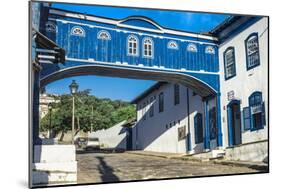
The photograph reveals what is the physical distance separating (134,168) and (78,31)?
10.0ft

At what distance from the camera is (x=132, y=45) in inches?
361

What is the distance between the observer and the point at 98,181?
331 inches

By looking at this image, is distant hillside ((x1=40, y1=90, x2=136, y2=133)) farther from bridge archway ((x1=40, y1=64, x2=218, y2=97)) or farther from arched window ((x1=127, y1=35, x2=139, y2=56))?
arched window ((x1=127, y1=35, x2=139, y2=56))

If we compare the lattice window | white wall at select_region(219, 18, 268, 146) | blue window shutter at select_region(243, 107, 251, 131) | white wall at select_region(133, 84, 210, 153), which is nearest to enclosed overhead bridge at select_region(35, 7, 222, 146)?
white wall at select_region(219, 18, 268, 146)

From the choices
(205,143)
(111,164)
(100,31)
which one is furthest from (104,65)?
(205,143)

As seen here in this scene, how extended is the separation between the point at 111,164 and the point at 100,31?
277cm

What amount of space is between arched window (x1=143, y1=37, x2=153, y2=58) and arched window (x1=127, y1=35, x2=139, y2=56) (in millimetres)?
190

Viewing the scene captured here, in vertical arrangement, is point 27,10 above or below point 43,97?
above

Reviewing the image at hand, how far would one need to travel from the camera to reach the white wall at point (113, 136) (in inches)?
341

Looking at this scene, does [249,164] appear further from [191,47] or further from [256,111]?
[191,47]

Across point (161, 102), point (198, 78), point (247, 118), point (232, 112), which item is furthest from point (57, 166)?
point (247, 118)

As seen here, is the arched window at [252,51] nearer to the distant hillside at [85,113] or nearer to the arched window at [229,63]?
the arched window at [229,63]

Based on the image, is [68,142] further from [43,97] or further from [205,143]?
[205,143]

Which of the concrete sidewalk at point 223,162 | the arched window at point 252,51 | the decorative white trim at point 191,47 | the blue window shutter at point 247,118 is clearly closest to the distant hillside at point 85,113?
the concrete sidewalk at point 223,162
